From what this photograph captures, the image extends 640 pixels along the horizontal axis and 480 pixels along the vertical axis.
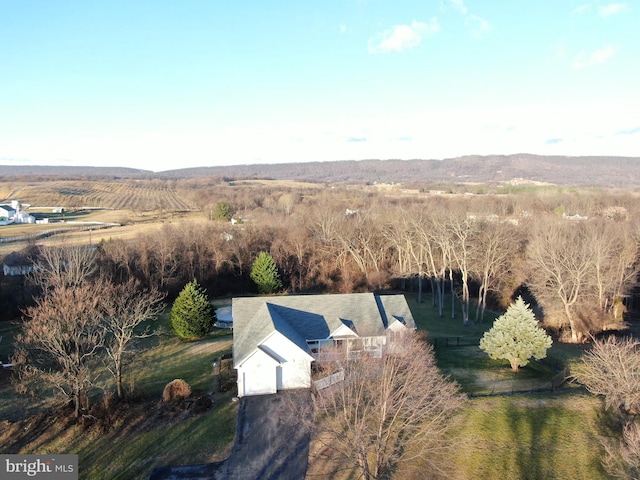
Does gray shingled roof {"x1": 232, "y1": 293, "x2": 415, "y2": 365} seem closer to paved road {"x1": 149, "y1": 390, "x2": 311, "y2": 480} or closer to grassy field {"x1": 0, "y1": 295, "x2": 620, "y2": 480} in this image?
paved road {"x1": 149, "y1": 390, "x2": 311, "y2": 480}

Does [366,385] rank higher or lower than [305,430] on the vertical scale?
higher

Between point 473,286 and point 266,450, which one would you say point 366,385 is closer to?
point 266,450

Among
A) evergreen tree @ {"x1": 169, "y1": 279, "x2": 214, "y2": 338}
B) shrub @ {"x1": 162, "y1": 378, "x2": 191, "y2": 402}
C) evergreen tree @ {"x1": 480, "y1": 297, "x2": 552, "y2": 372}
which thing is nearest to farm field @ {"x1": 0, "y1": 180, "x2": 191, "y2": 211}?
evergreen tree @ {"x1": 169, "y1": 279, "x2": 214, "y2": 338}

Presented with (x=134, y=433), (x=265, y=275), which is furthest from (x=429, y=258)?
(x=134, y=433)

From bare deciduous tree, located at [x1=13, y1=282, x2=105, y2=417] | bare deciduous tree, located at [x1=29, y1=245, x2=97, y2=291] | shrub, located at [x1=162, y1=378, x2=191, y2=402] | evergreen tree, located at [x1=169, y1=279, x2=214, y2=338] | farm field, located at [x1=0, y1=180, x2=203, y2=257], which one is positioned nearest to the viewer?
bare deciduous tree, located at [x1=13, y1=282, x2=105, y2=417]

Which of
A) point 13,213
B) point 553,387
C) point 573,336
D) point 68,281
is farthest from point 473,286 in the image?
point 13,213

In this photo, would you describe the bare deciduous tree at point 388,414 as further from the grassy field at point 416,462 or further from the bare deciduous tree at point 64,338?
the bare deciduous tree at point 64,338

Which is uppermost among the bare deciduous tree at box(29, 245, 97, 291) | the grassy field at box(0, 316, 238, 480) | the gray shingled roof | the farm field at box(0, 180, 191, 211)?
the farm field at box(0, 180, 191, 211)
